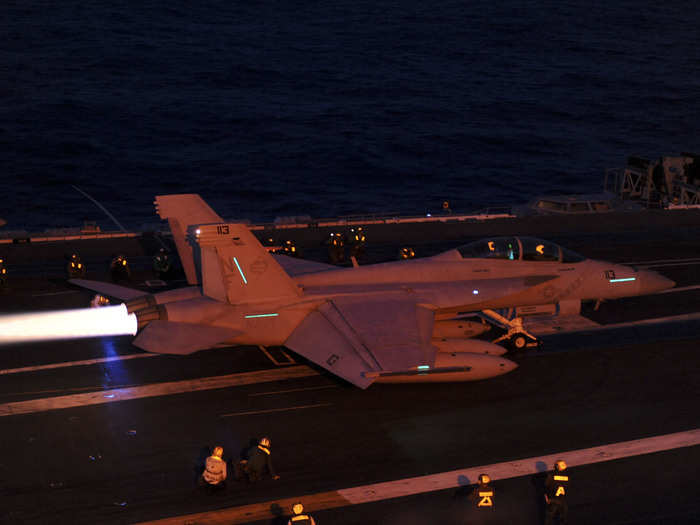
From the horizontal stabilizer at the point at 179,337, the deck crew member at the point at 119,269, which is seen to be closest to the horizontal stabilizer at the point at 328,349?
the horizontal stabilizer at the point at 179,337

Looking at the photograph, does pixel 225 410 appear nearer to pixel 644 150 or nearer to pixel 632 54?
pixel 644 150

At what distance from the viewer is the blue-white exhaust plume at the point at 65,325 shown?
1076 inches

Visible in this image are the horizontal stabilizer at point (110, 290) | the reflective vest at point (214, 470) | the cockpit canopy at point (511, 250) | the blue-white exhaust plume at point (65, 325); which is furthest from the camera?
the blue-white exhaust plume at point (65, 325)

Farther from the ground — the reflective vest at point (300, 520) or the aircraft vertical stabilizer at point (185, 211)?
the aircraft vertical stabilizer at point (185, 211)

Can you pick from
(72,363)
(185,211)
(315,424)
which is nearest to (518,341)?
(315,424)

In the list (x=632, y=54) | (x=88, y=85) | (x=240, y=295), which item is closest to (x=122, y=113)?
(x=88, y=85)

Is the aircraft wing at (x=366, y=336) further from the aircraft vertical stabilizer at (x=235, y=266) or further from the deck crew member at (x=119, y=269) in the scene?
the deck crew member at (x=119, y=269)

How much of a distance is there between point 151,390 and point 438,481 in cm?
987

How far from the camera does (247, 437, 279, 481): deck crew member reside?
1755 cm

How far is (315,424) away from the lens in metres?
20.8

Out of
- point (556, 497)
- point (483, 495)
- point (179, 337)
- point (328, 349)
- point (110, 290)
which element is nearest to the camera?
point (556, 497)

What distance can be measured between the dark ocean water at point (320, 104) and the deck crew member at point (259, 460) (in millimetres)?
48285

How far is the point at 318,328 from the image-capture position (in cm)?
2352

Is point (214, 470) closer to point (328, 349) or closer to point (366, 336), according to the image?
point (328, 349)
